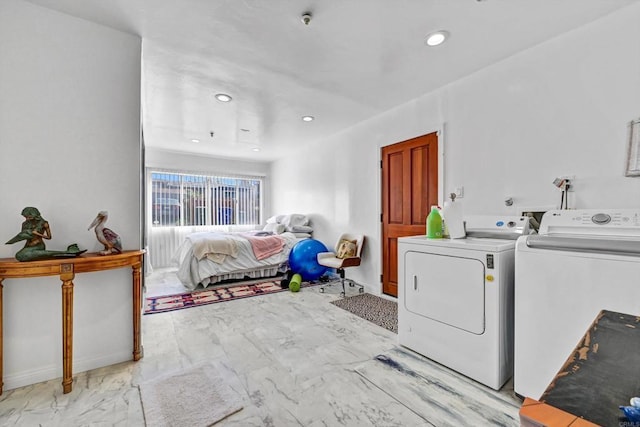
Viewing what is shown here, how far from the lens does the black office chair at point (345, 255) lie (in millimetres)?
3873

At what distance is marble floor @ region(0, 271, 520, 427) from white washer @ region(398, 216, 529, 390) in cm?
13

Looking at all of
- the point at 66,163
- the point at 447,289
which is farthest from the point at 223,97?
the point at 447,289

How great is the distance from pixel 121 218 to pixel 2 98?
A: 0.99 metres

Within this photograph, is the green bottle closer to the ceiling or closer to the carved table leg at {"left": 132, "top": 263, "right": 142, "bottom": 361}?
the ceiling

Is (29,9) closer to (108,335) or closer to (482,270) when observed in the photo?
(108,335)

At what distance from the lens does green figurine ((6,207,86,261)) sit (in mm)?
1679

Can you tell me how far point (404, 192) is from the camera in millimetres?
3533

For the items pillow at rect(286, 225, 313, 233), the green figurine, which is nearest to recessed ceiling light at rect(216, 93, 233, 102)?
the green figurine

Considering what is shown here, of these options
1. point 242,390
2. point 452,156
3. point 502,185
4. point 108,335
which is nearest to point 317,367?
point 242,390

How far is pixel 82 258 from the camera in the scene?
70.2 inches

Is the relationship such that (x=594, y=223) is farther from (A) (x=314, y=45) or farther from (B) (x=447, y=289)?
(A) (x=314, y=45)

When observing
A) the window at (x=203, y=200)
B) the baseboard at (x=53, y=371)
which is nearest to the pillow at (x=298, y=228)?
the window at (x=203, y=200)

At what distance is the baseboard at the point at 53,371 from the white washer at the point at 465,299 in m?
2.21

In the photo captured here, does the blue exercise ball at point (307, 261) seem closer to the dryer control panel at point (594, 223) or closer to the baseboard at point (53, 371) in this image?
the baseboard at point (53, 371)
